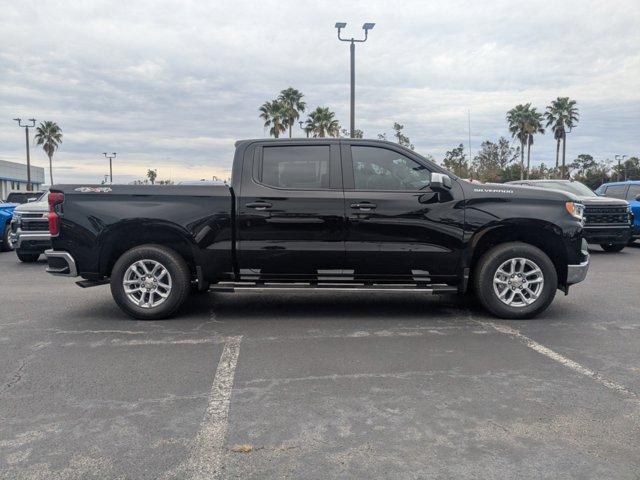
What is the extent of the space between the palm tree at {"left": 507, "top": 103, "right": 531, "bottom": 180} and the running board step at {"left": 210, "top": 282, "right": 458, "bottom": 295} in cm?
4605

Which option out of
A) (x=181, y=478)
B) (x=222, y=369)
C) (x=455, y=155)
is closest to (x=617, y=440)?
(x=181, y=478)

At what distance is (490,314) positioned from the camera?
253 inches

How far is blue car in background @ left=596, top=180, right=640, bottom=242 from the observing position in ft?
46.0

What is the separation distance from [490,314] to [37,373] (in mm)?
4757

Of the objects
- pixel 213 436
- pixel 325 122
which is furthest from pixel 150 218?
pixel 325 122

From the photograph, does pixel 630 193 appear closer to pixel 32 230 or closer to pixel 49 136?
pixel 32 230

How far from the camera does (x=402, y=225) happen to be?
6.02 meters

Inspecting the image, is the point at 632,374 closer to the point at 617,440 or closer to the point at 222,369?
the point at 617,440

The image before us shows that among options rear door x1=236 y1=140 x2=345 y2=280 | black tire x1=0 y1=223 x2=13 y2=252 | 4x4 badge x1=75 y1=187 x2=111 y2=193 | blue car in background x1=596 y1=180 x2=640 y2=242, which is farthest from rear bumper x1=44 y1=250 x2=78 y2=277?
blue car in background x1=596 y1=180 x2=640 y2=242

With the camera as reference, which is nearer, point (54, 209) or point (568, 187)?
point (54, 209)

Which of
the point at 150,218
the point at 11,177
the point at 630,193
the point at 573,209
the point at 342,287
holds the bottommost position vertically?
the point at 342,287

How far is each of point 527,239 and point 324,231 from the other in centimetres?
239

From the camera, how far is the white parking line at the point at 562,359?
13.4ft

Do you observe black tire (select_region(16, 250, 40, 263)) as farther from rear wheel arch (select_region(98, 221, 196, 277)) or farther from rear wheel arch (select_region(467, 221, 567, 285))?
rear wheel arch (select_region(467, 221, 567, 285))
